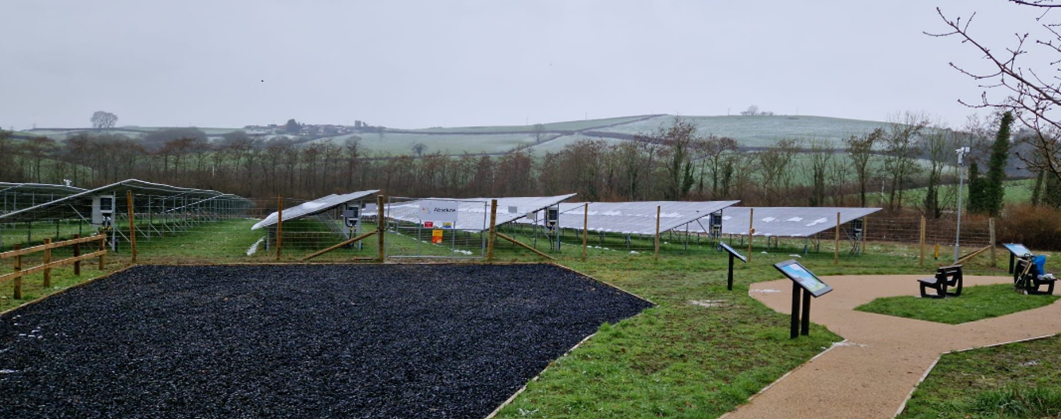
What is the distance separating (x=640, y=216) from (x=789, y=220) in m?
5.37

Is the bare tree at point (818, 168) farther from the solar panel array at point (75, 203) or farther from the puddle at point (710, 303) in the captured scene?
the solar panel array at point (75, 203)

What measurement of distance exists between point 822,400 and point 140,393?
18.1ft

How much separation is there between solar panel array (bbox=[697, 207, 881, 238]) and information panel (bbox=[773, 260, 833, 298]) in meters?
12.8

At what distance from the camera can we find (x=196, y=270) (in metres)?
12.2

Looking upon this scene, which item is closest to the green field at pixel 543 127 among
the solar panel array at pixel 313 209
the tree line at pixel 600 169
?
the tree line at pixel 600 169

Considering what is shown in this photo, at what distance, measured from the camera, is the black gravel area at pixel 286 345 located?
15.1ft

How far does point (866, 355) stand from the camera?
6180 millimetres

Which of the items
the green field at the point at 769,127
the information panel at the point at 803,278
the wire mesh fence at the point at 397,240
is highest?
the green field at the point at 769,127

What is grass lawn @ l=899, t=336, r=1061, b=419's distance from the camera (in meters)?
4.32

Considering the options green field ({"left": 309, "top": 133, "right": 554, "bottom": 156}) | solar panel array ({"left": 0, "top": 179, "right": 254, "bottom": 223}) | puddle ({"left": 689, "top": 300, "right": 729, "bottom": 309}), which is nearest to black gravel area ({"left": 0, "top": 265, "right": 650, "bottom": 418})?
puddle ({"left": 689, "top": 300, "right": 729, "bottom": 309})

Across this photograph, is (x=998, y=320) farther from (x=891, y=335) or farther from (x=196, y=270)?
(x=196, y=270)

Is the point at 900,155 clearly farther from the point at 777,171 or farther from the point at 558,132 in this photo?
the point at 558,132

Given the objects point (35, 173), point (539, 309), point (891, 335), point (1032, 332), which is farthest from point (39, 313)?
point (35, 173)

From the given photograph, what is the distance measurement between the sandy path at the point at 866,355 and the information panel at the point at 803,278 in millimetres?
642
